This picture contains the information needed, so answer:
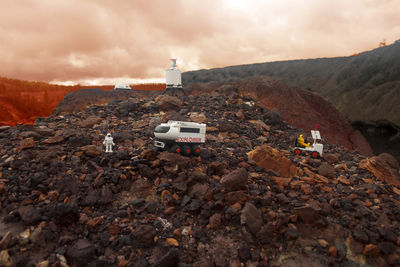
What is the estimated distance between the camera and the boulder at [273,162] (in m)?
8.12

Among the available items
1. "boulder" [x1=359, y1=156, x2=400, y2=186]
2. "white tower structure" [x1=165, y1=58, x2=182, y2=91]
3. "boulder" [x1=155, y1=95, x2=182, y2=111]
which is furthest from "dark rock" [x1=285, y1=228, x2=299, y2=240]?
"white tower structure" [x1=165, y1=58, x2=182, y2=91]

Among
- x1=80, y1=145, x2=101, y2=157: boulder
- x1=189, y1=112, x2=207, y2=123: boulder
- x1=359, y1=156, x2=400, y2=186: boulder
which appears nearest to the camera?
x1=80, y1=145, x2=101, y2=157: boulder

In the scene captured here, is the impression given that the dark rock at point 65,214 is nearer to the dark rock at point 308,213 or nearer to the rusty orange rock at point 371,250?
the dark rock at point 308,213

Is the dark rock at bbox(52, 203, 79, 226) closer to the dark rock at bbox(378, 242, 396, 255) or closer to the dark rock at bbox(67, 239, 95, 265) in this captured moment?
the dark rock at bbox(67, 239, 95, 265)

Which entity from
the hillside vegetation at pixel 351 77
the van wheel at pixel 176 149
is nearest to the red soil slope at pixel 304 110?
the van wheel at pixel 176 149

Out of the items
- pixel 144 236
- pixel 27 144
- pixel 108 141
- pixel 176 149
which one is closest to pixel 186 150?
pixel 176 149

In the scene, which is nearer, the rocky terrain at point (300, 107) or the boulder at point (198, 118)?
the boulder at point (198, 118)

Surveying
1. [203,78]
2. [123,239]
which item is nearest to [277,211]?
[123,239]

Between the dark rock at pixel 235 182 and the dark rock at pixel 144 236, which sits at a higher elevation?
the dark rock at pixel 235 182

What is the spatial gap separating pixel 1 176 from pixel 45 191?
5.17 feet

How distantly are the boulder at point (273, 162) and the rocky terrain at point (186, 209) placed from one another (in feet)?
0.13

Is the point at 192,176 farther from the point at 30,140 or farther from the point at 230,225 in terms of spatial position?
the point at 30,140

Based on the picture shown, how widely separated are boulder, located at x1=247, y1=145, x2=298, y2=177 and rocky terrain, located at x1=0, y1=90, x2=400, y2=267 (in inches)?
1.6

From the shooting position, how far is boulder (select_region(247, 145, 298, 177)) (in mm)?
8117
